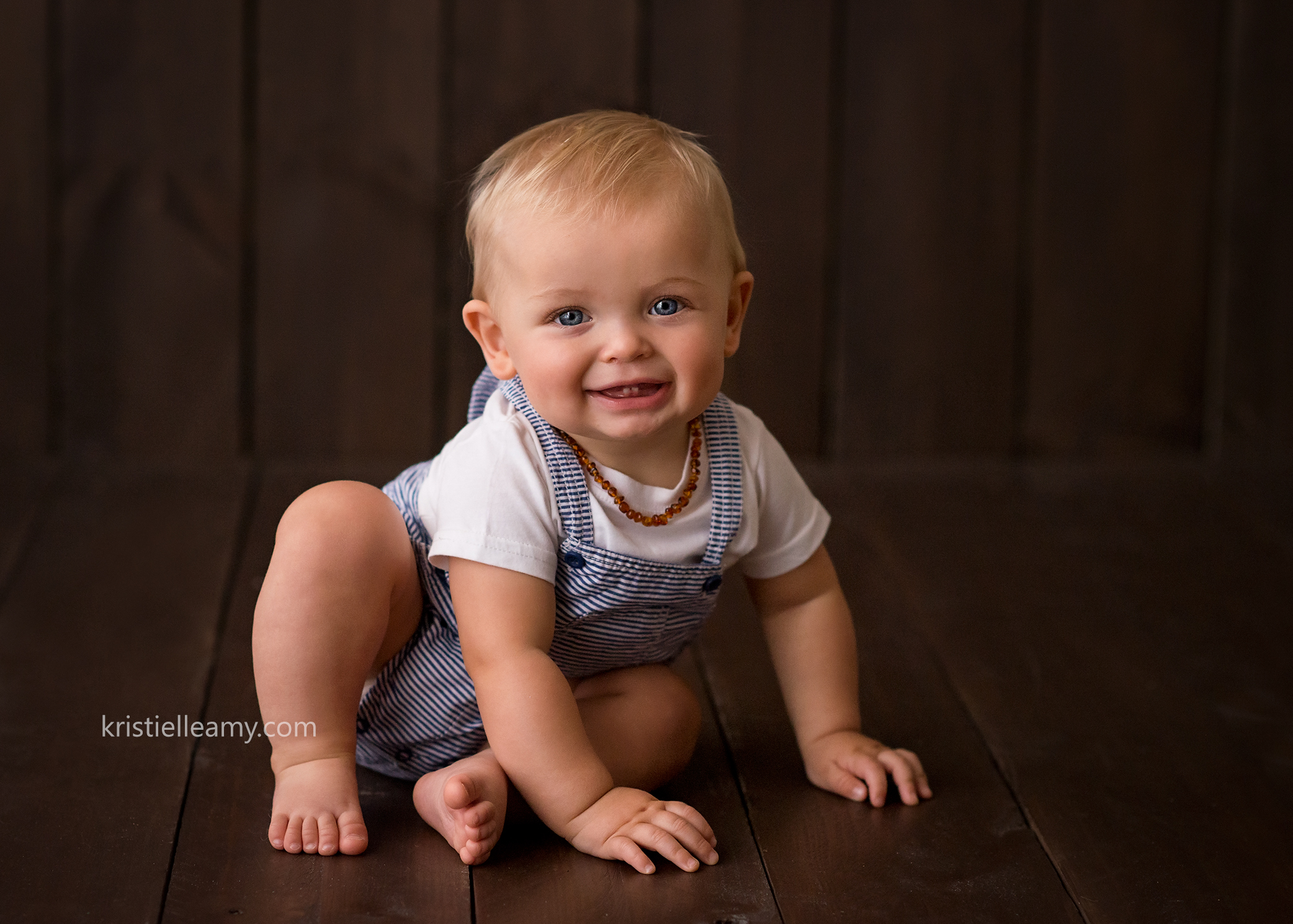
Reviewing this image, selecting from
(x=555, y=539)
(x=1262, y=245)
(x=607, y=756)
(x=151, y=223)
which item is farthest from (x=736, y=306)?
(x=1262, y=245)

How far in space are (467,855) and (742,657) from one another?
1.50 feet

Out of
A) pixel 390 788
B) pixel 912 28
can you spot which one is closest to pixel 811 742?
pixel 390 788

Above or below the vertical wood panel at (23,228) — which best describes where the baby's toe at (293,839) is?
below

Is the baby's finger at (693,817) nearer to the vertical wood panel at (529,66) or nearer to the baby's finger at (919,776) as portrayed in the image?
the baby's finger at (919,776)

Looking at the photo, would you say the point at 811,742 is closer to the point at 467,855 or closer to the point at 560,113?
the point at 467,855

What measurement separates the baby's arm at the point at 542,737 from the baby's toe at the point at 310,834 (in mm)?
126

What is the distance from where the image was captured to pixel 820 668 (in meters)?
1.06

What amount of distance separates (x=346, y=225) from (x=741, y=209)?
1.63ft

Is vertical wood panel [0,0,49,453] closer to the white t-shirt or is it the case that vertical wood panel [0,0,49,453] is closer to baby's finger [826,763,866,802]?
the white t-shirt

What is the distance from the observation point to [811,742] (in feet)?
3.49

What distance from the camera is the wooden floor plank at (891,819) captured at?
897 millimetres

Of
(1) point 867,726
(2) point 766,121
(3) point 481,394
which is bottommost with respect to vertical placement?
(1) point 867,726

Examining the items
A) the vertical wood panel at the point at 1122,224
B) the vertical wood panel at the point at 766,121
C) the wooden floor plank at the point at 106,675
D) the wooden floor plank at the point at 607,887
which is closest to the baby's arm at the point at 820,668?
the wooden floor plank at the point at 607,887

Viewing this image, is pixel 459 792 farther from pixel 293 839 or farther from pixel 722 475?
pixel 722 475
